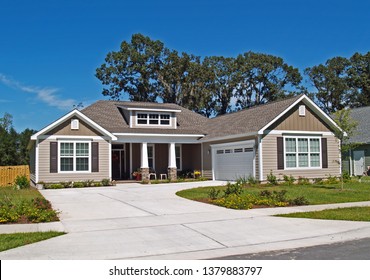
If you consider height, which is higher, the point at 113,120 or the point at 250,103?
the point at 250,103

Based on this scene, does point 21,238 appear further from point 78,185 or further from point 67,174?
point 67,174

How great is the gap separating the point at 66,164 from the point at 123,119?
270 inches

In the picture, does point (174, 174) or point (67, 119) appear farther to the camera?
point (174, 174)

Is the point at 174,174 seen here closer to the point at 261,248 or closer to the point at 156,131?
the point at 156,131

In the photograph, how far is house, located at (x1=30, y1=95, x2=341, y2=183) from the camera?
23312 millimetres

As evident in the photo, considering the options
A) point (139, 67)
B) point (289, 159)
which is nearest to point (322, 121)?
point (289, 159)

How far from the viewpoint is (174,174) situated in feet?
90.4

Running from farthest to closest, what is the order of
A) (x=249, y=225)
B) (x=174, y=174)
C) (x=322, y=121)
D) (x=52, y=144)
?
(x=174, y=174)
(x=322, y=121)
(x=52, y=144)
(x=249, y=225)

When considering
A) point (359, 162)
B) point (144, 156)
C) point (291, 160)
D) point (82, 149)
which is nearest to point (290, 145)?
point (291, 160)

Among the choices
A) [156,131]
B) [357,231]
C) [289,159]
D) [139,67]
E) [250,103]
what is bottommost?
[357,231]

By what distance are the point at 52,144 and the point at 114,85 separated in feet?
93.8

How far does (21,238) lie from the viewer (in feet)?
29.1

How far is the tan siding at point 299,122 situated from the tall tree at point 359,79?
34.3m

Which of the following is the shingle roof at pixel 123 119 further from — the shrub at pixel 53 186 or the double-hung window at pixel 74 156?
the shrub at pixel 53 186
